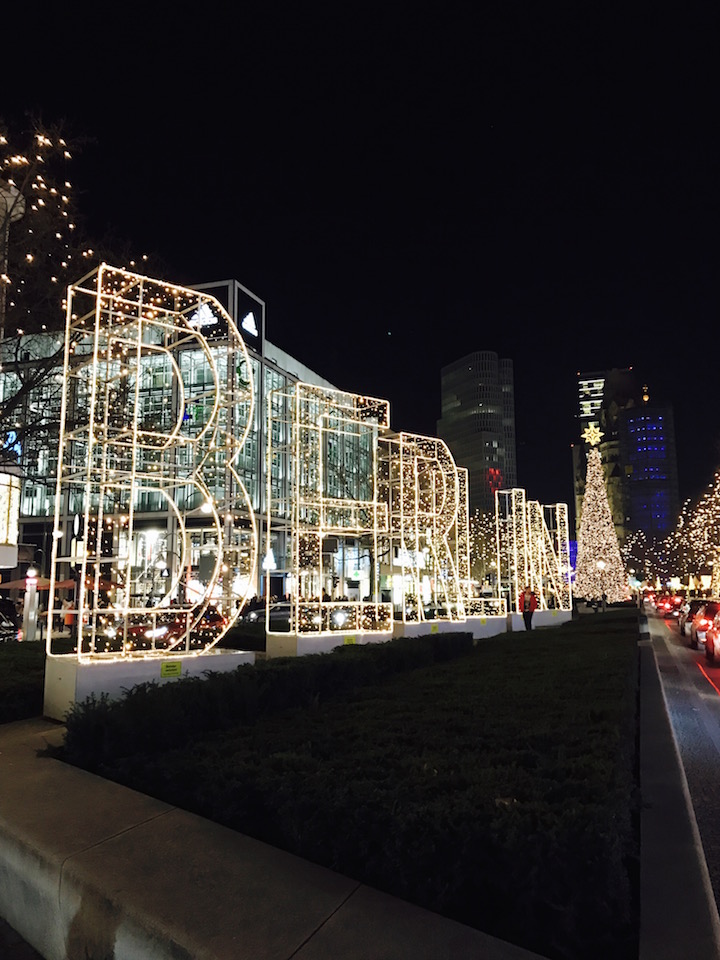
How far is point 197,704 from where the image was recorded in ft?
22.3

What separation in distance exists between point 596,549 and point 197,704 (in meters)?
52.8

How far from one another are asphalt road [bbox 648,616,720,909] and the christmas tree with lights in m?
32.2

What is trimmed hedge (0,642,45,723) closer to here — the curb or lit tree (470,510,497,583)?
the curb

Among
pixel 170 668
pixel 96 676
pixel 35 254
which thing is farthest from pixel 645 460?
pixel 96 676

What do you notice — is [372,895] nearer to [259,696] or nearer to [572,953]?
[572,953]

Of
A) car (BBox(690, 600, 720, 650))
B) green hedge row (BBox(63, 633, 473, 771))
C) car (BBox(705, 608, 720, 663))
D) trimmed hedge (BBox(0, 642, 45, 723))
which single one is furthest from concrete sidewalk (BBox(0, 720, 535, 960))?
car (BBox(690, 600, 720, 650))

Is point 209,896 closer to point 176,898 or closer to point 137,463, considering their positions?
point 176,898

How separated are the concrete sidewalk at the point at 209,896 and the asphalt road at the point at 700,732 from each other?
150 cm

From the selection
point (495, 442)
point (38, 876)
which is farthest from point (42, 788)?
point (495, 442)

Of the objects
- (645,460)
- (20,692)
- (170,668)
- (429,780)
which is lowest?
(20,692)

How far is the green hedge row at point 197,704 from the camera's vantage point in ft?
20.0

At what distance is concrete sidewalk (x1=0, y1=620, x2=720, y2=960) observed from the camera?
3.06 meters

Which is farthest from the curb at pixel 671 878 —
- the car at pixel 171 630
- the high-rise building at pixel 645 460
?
the high-rise building at pixel 645 460

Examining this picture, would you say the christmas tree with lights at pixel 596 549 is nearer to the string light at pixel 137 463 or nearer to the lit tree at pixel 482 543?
the lit tree at pixel 482 543
